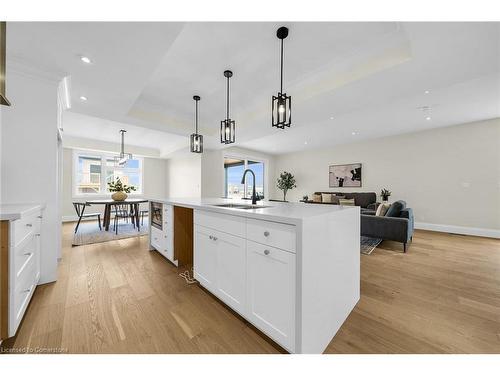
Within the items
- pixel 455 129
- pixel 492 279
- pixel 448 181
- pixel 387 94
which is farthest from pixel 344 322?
pixel 455 129

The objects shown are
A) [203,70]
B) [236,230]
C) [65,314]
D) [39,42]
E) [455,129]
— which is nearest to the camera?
[236,230]

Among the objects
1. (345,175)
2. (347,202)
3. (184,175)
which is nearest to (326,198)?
(347,202)

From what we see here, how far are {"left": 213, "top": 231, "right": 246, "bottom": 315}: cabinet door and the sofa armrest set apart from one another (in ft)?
9.95

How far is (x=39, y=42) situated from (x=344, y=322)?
3.45 m

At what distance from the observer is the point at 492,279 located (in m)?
2.26

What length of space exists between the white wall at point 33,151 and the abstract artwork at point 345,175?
22.6 feet

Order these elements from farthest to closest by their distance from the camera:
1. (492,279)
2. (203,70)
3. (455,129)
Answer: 1. (455,129)
2. (203,70)
3. (492,279)

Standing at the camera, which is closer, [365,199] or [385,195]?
[385,195]

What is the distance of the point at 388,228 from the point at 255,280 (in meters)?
3.05

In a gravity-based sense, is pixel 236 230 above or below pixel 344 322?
above

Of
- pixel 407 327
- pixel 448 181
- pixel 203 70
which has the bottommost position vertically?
pixel 407 327

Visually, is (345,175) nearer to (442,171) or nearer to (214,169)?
(442,171)

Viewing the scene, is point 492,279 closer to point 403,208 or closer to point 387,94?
point 403,208

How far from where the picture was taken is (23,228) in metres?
1.46
